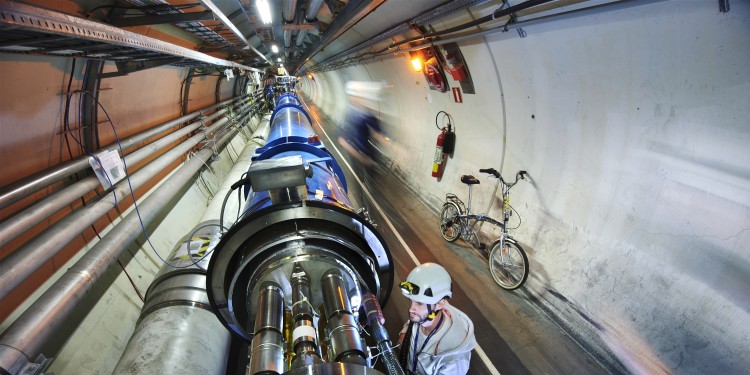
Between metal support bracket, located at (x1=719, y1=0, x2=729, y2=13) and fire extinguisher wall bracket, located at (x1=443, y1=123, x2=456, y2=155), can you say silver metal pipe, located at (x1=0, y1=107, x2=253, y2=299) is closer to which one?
metal support bracket, located at (x1=719, y1=0, x2=729, y2=13)

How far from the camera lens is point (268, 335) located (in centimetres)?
163

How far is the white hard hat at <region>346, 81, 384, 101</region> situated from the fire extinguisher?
402 cm

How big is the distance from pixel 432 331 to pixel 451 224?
3822 millimetres

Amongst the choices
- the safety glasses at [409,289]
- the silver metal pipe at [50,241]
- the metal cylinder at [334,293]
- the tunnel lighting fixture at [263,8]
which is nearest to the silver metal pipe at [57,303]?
the silver metal pipe at [50,241]

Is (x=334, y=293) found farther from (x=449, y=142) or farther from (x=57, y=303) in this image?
(x=449, y=142)

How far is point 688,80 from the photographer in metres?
2.72

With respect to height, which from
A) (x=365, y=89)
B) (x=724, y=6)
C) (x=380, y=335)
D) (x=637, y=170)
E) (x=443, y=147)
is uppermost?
(x=724, y=6)

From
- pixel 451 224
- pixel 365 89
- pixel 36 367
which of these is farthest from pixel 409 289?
pixel 365 89

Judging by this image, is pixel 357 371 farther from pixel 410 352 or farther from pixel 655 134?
pixel 655 134

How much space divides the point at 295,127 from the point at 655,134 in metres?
4.91

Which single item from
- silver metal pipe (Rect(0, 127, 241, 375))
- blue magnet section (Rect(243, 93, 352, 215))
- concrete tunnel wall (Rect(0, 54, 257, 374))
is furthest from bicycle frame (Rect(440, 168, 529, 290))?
concrete tunnel wall (Rect(0, 54, 257, 374))

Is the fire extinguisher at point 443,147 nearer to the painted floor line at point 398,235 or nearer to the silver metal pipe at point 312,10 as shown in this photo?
the painted floor line at point 398,235


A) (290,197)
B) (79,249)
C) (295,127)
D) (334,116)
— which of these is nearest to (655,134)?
(290,197)

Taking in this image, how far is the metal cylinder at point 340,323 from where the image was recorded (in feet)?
5.01
